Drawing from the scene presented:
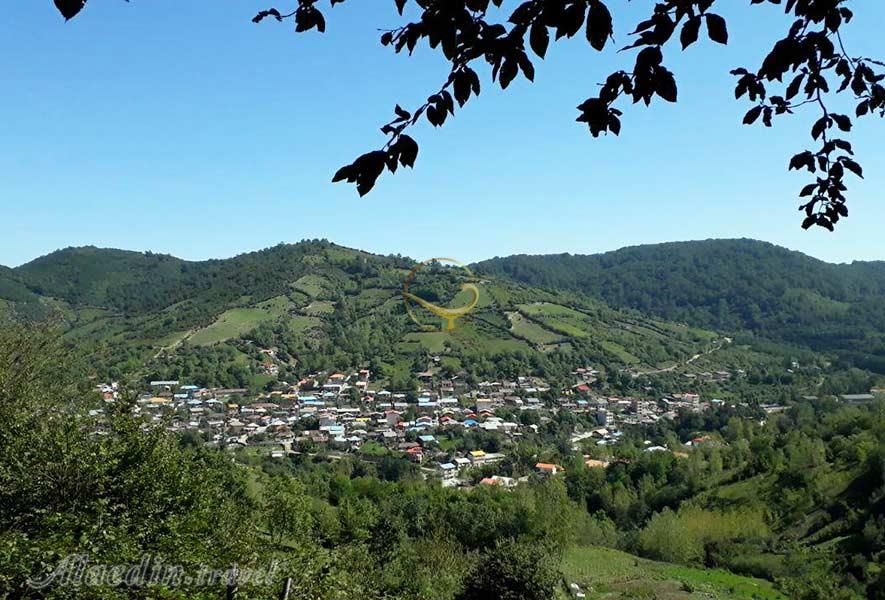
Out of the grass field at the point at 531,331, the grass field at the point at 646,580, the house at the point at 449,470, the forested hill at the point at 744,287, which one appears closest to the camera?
the grass field at the point at 646,580

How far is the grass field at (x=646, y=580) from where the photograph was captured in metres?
17.6

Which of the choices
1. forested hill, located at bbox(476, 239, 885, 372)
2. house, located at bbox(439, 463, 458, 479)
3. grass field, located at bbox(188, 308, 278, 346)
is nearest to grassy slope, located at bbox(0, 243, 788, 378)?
grass field, located at bbox(188, 308, 278, 346)

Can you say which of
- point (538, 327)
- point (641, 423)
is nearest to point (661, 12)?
point (641, 423)

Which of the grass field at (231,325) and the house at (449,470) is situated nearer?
the house at (449,470)

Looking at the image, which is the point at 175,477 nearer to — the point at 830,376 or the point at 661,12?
the point at 661,12

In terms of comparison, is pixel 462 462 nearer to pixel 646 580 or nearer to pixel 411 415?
pixel 411 415

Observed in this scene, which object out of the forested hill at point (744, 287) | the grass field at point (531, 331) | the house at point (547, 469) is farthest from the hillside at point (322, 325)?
the house at point (547, 469)

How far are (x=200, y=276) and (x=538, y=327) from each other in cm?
8281

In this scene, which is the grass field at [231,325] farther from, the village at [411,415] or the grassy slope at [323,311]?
the village at [411,415]

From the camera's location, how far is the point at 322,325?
100250mm

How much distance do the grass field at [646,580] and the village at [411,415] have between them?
18.2 m

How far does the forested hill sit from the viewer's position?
12181 cm

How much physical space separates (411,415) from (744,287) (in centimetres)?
12067

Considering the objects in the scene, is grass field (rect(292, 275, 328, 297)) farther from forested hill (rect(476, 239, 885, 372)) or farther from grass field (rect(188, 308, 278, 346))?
forested hill (rect(476, 239, 885, 372))
